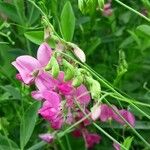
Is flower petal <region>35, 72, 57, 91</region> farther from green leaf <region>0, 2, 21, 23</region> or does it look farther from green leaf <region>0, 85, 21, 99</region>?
green leaf <region>0, 2, 21, 23</region>

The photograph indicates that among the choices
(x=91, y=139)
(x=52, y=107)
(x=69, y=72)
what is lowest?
(x=91, y=139)

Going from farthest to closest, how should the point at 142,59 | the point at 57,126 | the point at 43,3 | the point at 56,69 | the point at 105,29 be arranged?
the point at 105,29, the point at 142,59, the point at 43,3, the point at 57,126, the point at 56,69

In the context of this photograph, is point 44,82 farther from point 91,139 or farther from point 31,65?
point 91,139

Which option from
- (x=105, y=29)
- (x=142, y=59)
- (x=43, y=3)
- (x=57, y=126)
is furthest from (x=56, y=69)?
(x=105, y=29)

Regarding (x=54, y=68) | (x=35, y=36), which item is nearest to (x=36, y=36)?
(x=35, y=36)

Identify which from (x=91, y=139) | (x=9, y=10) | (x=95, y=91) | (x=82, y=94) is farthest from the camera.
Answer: (x=9, y=10)

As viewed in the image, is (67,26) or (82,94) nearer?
(82,94)

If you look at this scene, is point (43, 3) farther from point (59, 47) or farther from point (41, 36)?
point (59, 47)
